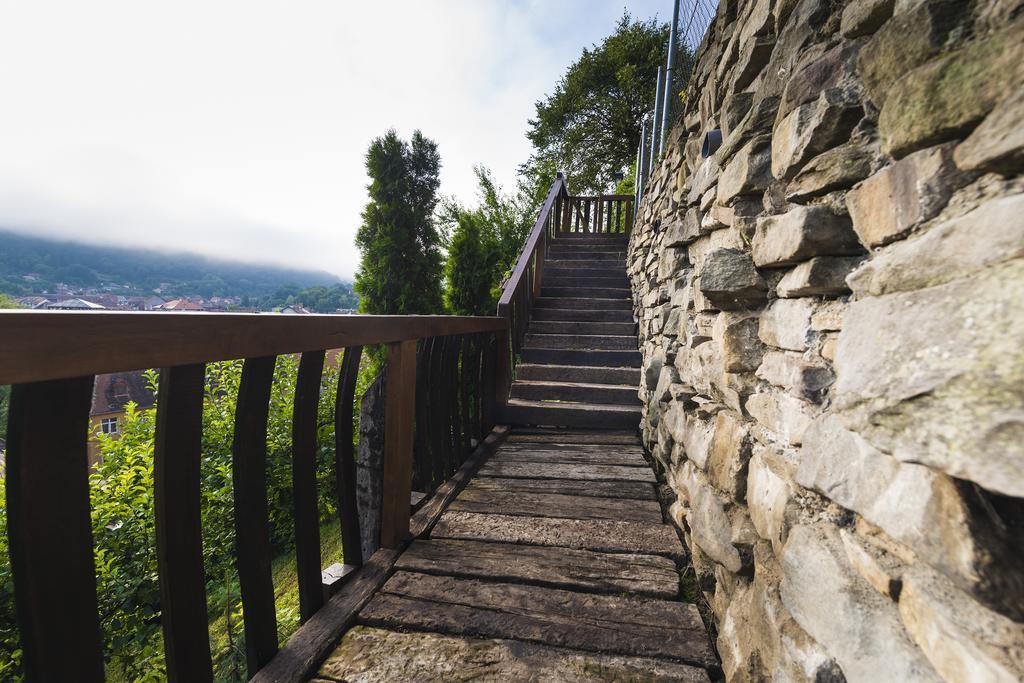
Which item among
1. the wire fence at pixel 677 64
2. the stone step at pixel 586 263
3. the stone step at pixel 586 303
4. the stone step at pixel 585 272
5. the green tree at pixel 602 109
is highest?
the green tree at pixel 602 109

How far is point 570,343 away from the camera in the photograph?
3.91m

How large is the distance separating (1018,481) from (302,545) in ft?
4.37

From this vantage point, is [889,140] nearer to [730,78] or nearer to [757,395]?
[757,395]

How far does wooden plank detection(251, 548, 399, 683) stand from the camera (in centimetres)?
99

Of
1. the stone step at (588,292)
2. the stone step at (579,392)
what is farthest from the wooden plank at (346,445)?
the stone step at (588,292)

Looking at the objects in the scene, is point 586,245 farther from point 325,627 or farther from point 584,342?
point 325,627

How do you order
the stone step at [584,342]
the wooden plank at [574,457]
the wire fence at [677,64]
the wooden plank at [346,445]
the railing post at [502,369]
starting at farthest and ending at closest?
the stone step at [584,342] → the railing post at [502,369] → the wire fence at [677,64] → the wooden plank at [574,457] → the wooden plank at [346,445]

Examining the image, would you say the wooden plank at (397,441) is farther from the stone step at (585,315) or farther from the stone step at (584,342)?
the stone step at (585,315)

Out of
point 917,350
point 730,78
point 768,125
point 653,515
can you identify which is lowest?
point 653,515

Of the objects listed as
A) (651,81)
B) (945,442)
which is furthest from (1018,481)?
(651,81)

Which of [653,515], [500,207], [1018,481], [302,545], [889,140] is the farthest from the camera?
[500,207]

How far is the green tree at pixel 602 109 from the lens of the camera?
10.9 m

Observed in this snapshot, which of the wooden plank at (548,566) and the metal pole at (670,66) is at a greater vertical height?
the metal pole at (670,66)

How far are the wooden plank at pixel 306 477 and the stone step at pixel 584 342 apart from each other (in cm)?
278
